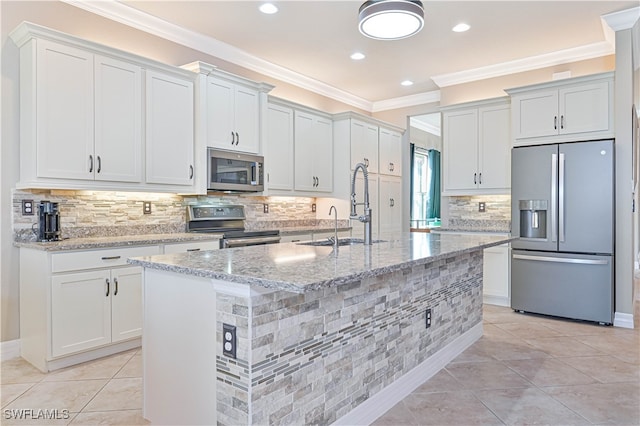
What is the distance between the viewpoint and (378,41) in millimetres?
4344

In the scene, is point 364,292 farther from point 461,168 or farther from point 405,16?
point 461,168

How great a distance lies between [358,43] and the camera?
441cm

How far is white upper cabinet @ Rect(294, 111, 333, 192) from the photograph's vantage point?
519 cm

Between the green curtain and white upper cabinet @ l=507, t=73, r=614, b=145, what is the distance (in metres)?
4.28

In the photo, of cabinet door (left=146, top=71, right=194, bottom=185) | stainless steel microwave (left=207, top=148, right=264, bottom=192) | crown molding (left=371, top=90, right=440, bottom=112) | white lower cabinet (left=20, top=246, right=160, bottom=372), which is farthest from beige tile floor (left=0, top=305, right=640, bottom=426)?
crown molding (left=371, top=90, right=440, bottom=112)

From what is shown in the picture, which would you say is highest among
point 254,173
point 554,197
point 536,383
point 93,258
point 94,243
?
point 254,173

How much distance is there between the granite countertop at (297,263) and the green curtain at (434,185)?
650 centimetres

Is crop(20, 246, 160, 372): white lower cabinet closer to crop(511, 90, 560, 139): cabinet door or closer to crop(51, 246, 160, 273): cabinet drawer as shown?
crop(51, 246, 160, 273): cabinet drawer

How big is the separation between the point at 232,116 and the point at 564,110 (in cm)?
340

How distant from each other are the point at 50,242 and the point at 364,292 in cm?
233

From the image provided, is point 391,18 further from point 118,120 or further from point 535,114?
point 535,114

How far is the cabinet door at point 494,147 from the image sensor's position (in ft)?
15.9

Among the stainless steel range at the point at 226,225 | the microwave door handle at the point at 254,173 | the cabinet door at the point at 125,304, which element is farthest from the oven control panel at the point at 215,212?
the cabinet door at the point at 125,304

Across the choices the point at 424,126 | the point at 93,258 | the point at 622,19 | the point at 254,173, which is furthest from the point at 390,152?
the point at 93,258
